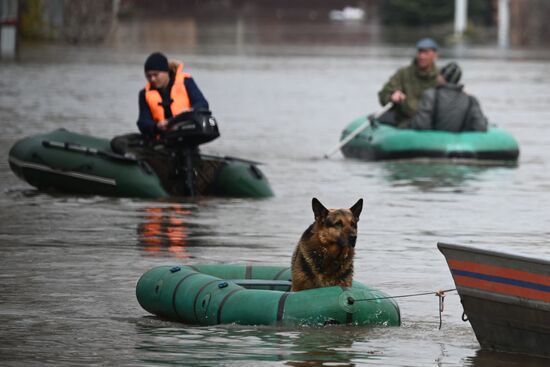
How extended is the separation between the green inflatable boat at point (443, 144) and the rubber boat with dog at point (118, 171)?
163 inches

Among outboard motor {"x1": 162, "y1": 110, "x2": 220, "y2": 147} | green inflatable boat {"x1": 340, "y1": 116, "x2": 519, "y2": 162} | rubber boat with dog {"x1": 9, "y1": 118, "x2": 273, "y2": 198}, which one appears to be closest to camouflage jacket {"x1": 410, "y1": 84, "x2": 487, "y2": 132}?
green inflatable boat {"x1": 340, "y1": 116, "x2": 519, "y2": 162}

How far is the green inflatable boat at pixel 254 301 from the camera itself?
1076cm

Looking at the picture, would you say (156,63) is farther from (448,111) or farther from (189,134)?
(448,111)

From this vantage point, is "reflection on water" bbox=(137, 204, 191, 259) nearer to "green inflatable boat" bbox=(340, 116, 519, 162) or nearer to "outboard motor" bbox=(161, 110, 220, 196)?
"outboard motor" bbox=(161, 110, 220, 196)

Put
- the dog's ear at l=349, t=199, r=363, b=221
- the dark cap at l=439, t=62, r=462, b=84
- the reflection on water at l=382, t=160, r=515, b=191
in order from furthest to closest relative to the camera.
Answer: the dark cap at l=439, t=62, r=462, b=84, the reflection on water at l=382, t=160, r=515, b=191, the dog's ear at l=349, t=199, r=363, b=221

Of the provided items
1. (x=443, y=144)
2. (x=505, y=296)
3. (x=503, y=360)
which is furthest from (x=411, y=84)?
(x=505, y=296)

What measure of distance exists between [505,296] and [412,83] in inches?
502

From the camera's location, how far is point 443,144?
885 inches

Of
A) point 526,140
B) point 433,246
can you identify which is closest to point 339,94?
point 526,140

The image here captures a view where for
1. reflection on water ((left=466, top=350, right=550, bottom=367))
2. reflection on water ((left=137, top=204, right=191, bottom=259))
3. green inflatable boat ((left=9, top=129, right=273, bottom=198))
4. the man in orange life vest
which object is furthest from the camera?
green inflatable boat ((left=9, top=129, right=273, bottom=198))

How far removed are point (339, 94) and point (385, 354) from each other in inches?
1207

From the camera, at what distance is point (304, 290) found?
428 inches

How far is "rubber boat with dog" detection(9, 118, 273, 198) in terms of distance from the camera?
1842cm

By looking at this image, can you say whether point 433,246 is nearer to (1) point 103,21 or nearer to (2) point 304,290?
(2) point 304,290
